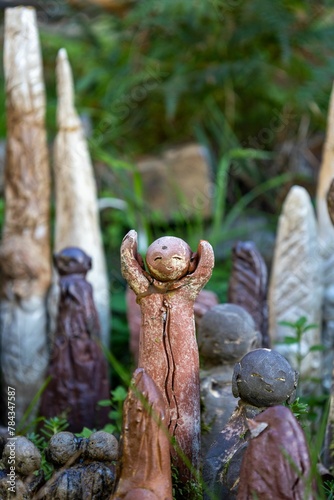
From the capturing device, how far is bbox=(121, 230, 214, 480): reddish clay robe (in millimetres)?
1959

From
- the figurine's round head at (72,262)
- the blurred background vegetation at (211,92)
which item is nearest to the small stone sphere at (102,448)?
the figurine's round head at (72,262)

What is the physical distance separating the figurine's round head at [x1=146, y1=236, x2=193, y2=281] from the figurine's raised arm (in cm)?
3

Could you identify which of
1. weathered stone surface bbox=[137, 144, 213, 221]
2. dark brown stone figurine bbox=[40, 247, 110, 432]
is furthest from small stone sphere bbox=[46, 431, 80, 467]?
weathered stone surface bbox=[137, 144, 213, 221]

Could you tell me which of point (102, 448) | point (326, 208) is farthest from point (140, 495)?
point (326, 208)

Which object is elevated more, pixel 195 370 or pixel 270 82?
pixel 270 82

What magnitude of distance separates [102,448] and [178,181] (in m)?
3.08

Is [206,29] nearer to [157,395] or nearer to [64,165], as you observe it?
[64,165]

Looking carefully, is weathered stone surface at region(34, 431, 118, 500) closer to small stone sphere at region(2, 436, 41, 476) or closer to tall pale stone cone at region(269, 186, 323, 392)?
small stone sphere at region(2, 436, 41, 476)

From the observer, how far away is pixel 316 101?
4719mm

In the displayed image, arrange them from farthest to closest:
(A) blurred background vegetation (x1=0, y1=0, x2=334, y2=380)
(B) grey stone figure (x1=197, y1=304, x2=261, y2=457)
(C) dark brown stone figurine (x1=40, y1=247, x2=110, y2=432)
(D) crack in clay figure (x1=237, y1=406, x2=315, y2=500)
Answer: (A) blurred background vegetation (x1=0, y1=0, x2=334, y2=380)
(C) dark brown stone figurine (x1=40, y1=247, x2=110, y2=432)
(B) grey stone figure (x1=197, y1=304, x2=261, y2=457)
(D) crack in clay figure (x1=237, y1=406, x2=315, y2=500)

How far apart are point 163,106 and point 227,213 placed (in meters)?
1.01

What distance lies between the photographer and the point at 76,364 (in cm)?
265

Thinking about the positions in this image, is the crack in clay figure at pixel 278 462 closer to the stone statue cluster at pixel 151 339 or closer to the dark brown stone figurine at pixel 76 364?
the stone statue cluster at pixel 151 339

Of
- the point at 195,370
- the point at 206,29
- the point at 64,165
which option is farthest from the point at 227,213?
the point at 195,370
